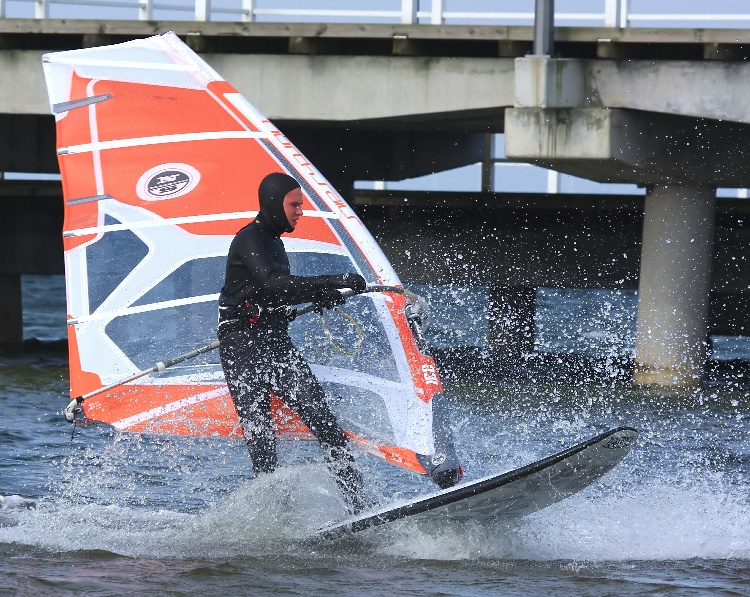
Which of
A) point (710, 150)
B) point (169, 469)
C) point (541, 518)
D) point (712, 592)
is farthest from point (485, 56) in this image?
point (712, 592)

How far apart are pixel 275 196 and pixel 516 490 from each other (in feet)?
5.48

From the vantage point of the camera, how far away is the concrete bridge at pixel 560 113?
972 cm

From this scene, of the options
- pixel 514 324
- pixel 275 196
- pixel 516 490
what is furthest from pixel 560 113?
pixel 514 324

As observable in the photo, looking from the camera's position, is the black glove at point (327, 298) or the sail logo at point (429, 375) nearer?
the black glove at point (327, 298)

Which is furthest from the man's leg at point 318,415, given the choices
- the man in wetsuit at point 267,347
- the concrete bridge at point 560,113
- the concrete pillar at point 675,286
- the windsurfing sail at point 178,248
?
the concrete pillar at point 675,286

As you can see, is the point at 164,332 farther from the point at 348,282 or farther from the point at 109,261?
the point at 348,282

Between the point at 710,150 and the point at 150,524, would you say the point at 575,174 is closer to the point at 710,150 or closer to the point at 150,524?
the point at 710,150

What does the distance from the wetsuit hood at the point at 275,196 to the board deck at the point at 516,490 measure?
4.51ft

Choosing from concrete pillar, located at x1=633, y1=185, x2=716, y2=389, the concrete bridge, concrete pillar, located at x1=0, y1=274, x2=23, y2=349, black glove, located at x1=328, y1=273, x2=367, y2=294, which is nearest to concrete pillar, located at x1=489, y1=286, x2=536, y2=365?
the concrete bridge

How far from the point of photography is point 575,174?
10914mm

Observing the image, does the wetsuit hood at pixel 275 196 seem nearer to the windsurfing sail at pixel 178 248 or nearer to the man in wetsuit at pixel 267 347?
the man in wetsuit at pixel 267 347

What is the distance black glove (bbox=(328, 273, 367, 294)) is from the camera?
534cm

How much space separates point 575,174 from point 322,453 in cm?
580

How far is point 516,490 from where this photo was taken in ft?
17.8
